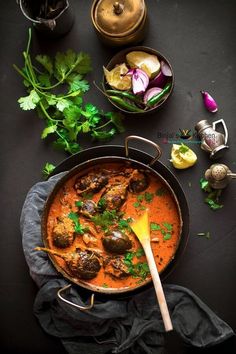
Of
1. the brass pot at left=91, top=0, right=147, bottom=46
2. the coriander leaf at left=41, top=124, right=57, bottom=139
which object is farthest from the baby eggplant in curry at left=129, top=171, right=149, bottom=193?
the brass pot at left=91, top=0, right=147, bottom=46

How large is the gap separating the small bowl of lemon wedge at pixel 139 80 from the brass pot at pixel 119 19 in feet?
0.33

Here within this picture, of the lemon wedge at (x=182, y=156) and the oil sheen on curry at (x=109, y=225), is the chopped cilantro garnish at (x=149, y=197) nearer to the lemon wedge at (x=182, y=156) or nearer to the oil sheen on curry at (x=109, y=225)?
the oil sheen on curry at (x=109, y=225)

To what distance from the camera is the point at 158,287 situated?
287cm

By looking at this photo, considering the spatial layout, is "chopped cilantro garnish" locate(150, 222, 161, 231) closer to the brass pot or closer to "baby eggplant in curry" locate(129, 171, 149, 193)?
"baby eggplant in curry" locate(129, 171, 149, 193)

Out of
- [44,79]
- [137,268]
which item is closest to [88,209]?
[137,268]

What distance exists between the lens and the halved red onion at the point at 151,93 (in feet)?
10.8

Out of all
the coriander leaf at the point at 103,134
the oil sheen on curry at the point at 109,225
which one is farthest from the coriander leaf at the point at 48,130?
the oil sheen on curry at the point at 109,225

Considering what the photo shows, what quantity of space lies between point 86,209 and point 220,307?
95cm

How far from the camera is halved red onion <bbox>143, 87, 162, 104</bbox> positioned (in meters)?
3.29

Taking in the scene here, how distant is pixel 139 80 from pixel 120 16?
1.22 feet

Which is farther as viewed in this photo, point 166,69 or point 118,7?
point 166,69

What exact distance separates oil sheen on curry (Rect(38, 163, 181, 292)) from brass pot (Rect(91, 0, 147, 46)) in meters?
0.74

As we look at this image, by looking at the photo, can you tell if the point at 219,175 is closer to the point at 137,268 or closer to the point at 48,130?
the point at 137,268

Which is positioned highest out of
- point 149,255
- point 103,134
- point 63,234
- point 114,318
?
point 103,134
